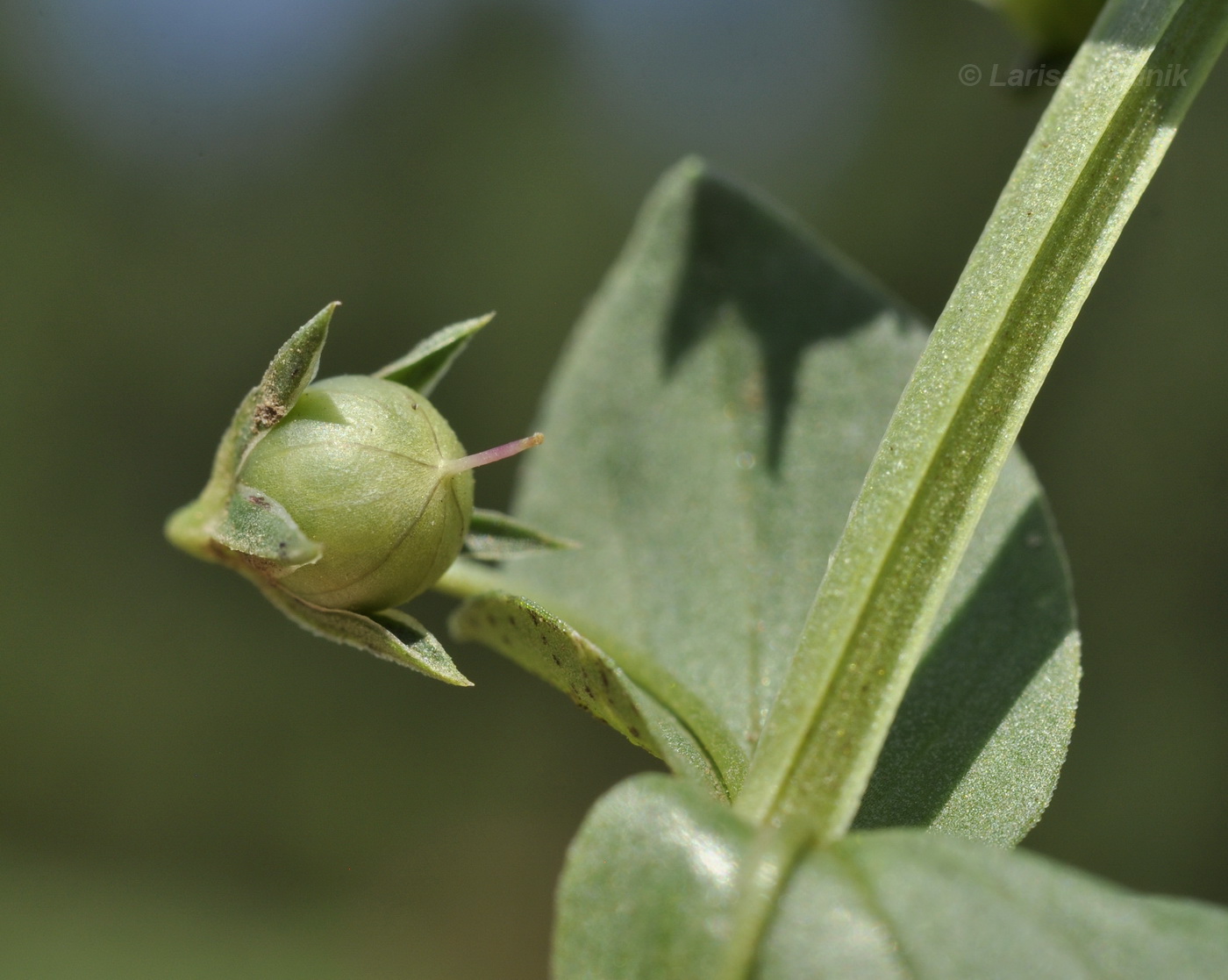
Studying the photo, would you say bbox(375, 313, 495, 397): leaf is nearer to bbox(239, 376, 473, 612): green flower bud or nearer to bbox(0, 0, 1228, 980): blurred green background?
bbox(239, 376, 473, 612): green flower bud

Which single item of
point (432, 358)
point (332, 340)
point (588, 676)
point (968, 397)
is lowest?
point (332, 340)

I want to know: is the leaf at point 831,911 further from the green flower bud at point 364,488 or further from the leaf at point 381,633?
the green flower bud at point 364,488

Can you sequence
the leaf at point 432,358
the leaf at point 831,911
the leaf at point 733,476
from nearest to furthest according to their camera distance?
the leaf at point 831,911 → the leaf at point 432,358 → the leaf at point 733,476

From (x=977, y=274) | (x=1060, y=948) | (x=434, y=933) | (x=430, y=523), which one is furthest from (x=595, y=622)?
(x=434, y=933)

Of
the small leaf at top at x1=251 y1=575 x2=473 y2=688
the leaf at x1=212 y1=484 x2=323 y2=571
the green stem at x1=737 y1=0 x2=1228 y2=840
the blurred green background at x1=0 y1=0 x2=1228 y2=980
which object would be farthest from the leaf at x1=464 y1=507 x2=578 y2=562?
the blurred green background at x1=0 y1=0 x2=1228 y2=980

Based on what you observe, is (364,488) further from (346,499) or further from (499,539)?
(499,539)

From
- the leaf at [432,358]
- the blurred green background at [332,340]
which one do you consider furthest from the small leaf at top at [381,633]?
the blurred green background at [332,340]

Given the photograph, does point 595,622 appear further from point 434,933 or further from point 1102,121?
point 434,933

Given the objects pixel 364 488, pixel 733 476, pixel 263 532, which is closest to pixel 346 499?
pixel 364 488
